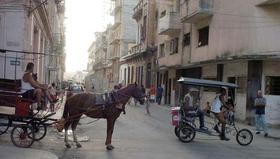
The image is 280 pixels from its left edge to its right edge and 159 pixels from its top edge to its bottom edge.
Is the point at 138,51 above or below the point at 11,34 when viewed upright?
above

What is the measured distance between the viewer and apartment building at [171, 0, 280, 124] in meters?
27.4

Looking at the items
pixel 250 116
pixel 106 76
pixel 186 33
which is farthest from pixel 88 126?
pixel 106 76

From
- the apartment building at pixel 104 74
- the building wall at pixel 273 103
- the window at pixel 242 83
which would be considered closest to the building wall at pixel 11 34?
the window at pixel 242 83

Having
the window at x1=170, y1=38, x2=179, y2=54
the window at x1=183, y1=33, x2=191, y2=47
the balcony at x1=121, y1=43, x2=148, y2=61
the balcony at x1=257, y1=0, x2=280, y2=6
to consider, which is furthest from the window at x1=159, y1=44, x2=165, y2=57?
the balcony at x1=257, y1=0, x2=280, y2=6

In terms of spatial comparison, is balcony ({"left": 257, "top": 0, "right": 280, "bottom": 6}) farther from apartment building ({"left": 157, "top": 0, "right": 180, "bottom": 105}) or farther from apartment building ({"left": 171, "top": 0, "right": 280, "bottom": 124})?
apartment building ({"left": 157, "top": 0, "right": 180, "bottom": 105})

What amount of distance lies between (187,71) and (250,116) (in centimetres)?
1429

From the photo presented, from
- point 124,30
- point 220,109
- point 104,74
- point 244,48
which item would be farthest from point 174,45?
point 104,74

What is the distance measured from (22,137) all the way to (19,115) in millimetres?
584

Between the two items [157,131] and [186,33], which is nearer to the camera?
[157,131]

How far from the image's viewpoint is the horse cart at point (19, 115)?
14.0 meters

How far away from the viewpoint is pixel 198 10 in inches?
1336

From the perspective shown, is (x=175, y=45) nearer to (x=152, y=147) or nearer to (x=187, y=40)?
(x=187, y=40)

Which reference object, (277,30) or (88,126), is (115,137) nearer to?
(88,126)

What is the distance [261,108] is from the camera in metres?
22.5
